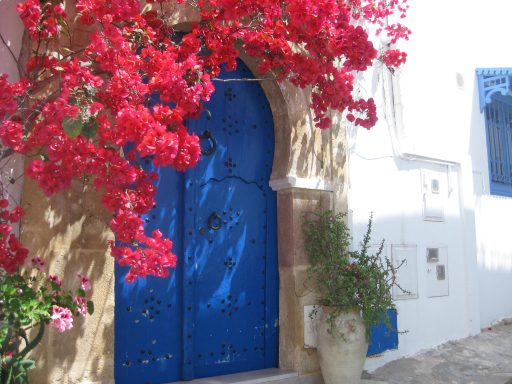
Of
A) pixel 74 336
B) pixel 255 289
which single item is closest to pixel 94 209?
pixel 74 336

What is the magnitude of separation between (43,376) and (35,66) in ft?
5.72

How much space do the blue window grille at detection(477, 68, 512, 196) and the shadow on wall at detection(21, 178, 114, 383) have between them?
527 centimetres

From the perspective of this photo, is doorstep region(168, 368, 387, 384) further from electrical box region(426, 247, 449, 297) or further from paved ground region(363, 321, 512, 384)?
electrical box region(426, 247, 449, 297)

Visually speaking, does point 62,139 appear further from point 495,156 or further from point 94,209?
point 495,156

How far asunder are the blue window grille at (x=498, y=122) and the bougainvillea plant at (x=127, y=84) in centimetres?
370

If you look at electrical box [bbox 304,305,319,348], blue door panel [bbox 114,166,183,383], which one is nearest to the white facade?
electrical box [bbox 304,305,319,348]

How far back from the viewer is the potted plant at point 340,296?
4.29 metres

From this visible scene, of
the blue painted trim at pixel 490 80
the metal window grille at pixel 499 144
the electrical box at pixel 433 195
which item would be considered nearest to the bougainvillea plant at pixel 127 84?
the electrical box at pixel 433 195

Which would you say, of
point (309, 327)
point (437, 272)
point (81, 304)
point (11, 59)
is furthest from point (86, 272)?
point (437, 272)

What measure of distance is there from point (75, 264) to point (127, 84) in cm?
121

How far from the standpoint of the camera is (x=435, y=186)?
19.7 ft

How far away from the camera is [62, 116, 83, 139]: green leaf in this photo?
103 inches

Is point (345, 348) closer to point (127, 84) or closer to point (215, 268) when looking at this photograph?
point (215, 268)

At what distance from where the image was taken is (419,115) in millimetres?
6035
